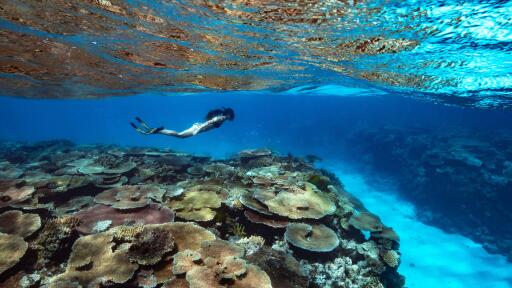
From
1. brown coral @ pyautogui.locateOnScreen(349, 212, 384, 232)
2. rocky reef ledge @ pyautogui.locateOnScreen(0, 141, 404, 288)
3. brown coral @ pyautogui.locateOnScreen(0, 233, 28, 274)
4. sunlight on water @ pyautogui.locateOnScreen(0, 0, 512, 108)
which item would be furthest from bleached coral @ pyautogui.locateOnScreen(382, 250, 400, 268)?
brown coral @ pyautogui.locateOnScreen(0, 233, 28, 274)

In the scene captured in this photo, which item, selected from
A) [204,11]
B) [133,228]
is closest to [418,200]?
[204,11]

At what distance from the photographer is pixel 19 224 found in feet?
20.9

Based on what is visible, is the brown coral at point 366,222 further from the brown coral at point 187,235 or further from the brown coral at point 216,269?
the brown coral at point 187,235

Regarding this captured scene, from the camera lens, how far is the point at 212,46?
14.1 metres

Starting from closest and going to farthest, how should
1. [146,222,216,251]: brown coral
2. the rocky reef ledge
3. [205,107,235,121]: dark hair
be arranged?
1. the rocky reef ledge
2. [146,222,216,251]: brown coral
3. [205,107,235,121]: dark hair

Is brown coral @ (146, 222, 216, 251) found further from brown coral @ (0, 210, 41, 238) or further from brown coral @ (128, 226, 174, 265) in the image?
brown coral @ (0, 210, 41, 238)

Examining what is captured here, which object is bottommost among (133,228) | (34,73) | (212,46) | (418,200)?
(418,200)

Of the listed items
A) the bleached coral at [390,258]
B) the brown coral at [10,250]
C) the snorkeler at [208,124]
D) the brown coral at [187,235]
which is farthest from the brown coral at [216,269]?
the snorkeler at [208,124]

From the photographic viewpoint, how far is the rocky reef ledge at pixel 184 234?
16.2 feet

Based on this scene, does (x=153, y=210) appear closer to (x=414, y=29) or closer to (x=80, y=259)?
(x=80, y=259)

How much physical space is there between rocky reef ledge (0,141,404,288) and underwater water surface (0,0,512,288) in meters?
0.04

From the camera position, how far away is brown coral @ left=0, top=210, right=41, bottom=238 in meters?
6.09

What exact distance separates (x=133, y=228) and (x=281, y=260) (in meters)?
2.92

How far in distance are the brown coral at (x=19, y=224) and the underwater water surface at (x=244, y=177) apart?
4 centimetres
